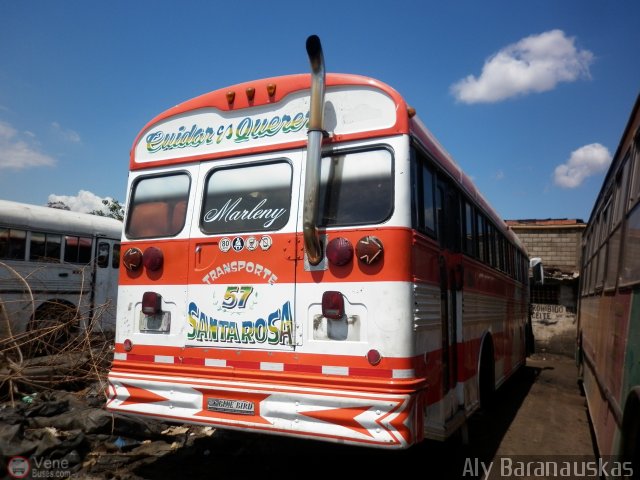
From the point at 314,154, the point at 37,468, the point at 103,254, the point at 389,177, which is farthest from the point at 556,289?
the point at 37,468

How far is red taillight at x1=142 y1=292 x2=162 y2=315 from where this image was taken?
4348 mm

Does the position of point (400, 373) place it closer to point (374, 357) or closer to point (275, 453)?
point (374, 357)

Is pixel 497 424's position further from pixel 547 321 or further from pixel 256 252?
pixel 547 321

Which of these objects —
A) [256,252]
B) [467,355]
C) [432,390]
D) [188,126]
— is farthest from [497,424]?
[188,126]

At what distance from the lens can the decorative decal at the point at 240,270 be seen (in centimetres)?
397

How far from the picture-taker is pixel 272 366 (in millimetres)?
3846

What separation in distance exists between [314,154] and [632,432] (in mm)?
2637

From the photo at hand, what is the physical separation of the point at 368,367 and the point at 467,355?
2.22m

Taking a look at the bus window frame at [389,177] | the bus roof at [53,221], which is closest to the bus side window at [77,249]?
the bus roof at [53,221]

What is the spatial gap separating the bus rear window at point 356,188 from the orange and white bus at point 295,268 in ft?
0.04

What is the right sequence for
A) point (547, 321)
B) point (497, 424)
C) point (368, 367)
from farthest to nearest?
point (547, 321), point (497, 424), point (368, 367)

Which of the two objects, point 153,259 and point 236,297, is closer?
point 236,297

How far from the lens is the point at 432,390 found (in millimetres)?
3971

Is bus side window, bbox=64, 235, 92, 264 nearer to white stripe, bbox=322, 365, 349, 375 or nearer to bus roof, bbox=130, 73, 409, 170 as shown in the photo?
bus roof, bbox=130, 73, 409, 170
